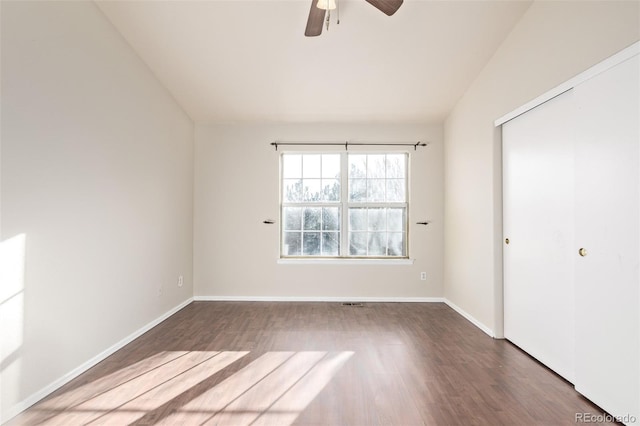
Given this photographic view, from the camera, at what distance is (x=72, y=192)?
253cm

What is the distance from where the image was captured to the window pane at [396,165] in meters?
4.97

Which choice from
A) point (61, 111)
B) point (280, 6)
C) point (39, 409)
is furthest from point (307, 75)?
point (39, 409)

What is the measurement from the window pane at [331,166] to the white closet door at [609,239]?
Answer: 3023mm

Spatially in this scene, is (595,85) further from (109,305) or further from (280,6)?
(109,305)

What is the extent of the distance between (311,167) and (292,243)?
1143 millimetres

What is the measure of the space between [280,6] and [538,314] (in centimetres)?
341

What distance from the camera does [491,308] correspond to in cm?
344

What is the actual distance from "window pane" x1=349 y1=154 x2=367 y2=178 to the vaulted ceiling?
0.60 meters

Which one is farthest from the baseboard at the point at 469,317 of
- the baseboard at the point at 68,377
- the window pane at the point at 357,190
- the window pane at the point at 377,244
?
the baseboard at the point at 68,377

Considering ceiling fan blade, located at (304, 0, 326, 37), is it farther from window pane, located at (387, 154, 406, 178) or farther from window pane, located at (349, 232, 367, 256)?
window pane, located at (349, 232, 367, 256)

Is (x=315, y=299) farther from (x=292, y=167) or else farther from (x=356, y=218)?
(x=292, y=167)

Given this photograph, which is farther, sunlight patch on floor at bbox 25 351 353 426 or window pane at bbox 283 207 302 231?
window pane at bbox 283 207 302 231

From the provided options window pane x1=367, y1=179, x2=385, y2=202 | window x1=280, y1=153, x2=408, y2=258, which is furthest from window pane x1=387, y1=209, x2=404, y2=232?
window pane x1=367, y1=179, x2=385, y2=202

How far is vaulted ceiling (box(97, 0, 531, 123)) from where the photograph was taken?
2.99 meters
